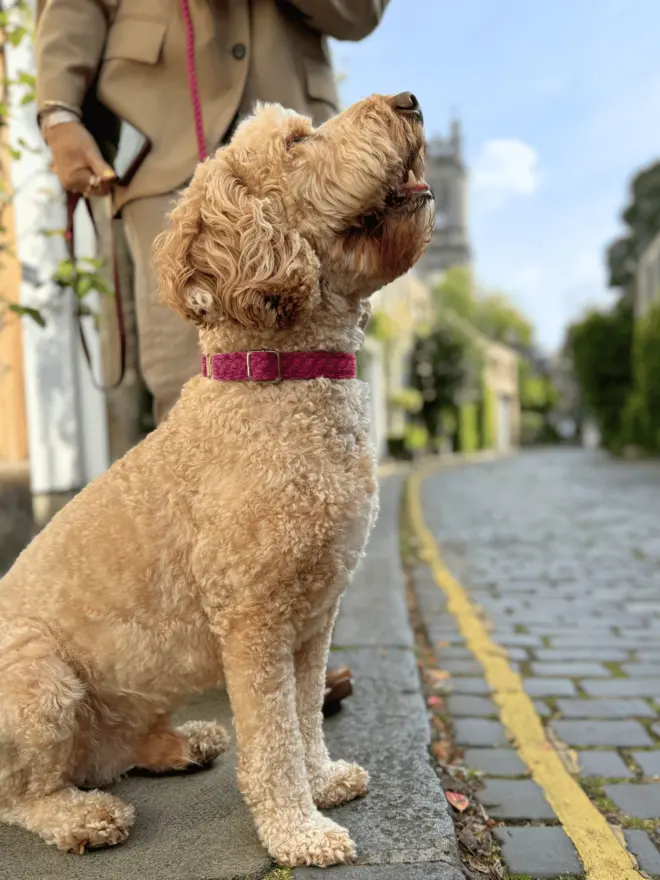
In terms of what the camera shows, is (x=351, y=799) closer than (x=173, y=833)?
No

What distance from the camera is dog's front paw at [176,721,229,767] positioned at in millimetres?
2521

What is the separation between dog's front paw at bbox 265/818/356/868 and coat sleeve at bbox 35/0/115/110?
2.36 meters

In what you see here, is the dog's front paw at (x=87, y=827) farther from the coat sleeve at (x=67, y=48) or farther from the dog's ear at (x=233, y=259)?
the coat sleeve at (x=67, y=48)

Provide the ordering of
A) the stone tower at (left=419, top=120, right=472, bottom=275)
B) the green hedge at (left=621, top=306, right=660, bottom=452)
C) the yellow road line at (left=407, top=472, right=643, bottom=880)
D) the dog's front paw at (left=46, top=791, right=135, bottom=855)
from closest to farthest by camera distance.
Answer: the dog's front paw at (left=46, top=791, right=135, bottom=855) < the yellow road line at (left=407, top=472, right=643, bottom=880) < the green hedge at (left=621, top=306, right=660, bottom=452) < the stone tower at (left=419, top=120, right=472, bottom=275)

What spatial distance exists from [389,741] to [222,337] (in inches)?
60.0

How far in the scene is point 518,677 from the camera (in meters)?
3.77

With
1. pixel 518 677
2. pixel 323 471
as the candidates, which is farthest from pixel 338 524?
pixel 518 677

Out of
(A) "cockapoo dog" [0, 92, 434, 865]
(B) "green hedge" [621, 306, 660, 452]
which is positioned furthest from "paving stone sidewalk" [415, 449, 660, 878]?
(B) "green hedge" [621, 306, 660, 452]

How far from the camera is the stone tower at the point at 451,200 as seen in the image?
7369 cm

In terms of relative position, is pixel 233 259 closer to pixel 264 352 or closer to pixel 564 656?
pixel 264 352

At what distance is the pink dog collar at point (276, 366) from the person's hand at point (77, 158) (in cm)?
99

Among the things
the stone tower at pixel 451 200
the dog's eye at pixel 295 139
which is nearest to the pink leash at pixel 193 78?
the dog's eye at pixel 295 139

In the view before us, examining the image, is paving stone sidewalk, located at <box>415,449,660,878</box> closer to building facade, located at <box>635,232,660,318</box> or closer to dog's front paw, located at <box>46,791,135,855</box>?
dog's front paw, located at <box>46,791,135,855</box>

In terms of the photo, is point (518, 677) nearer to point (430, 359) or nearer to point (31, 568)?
point (31, 568)
